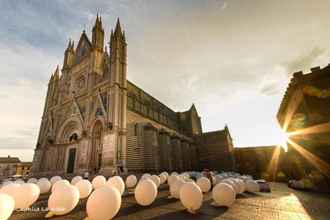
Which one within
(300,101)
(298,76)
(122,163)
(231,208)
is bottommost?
(231,208)

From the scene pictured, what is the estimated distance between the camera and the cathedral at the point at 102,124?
60.0ft

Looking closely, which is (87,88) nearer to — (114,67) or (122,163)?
(114,67)

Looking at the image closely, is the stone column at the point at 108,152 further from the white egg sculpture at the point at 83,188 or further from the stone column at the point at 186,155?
the stone column at the point at 186,155

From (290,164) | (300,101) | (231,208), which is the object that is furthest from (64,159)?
(290,164)

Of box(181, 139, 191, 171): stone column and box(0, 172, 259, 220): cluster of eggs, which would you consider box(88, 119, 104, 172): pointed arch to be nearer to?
box(0, 172, 259, 220): cluster of eggs

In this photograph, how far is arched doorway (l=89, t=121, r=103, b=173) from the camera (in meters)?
18.4

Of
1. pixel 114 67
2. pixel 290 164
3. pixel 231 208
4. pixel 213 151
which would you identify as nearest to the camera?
pixel 231 208

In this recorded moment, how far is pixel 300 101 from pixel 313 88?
132 cm

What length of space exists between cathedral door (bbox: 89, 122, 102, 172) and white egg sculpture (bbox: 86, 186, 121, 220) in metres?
15.7

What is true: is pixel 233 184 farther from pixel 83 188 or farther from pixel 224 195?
pixel 83 188

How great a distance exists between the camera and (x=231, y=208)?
5.93 metres

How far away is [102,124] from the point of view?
19438 millimetres

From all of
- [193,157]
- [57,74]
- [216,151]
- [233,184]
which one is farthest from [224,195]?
[57,74]

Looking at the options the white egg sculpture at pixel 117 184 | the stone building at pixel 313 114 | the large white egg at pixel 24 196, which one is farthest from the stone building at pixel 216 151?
the large white egg at pixel 24 196
